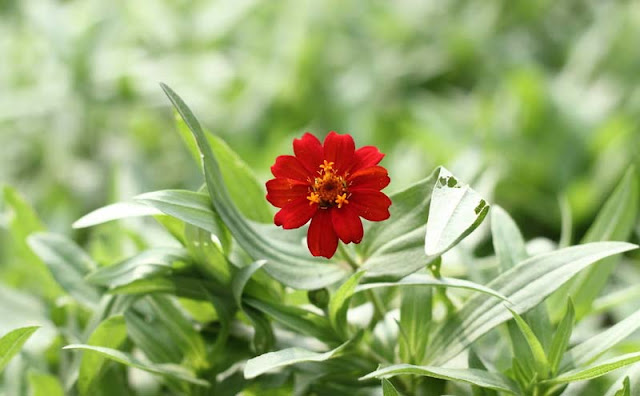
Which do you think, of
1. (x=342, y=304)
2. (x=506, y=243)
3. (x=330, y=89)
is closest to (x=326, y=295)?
(x=342, y=304)

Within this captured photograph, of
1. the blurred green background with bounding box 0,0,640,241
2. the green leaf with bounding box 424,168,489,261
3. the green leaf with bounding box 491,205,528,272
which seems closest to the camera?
the green leaf with bounding box 424,168,489,261

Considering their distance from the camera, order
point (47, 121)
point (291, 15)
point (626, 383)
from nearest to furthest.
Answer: point (626, 383), point (47, 121), point (291, 15)

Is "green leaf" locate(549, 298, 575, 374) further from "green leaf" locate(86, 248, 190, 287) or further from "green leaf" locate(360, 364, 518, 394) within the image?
"green leaf" locate(86, 248, 190, 287)

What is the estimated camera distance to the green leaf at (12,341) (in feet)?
1.44

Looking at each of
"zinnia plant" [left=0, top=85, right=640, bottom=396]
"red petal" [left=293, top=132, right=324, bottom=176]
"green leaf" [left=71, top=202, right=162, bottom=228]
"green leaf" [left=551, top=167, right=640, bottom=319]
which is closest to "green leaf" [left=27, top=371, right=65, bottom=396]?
"zinnia plant" [left=0, top=85, right=640, bottom=396]

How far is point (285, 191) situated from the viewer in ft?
1.34

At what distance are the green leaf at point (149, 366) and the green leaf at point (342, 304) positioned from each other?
96 mm

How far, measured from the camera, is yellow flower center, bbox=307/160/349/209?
Result: 40cm

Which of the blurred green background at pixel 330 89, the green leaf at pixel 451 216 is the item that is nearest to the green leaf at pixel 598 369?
the green leaf at pixel 451 216

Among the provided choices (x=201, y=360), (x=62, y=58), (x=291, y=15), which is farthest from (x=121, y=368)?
(x=291, y=15)

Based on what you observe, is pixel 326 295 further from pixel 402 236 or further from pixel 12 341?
pixel 12 341

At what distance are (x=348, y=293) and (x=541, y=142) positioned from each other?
678 mm

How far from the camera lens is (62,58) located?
1068mm

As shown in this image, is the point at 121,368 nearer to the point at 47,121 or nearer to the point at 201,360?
the point at 201,360
